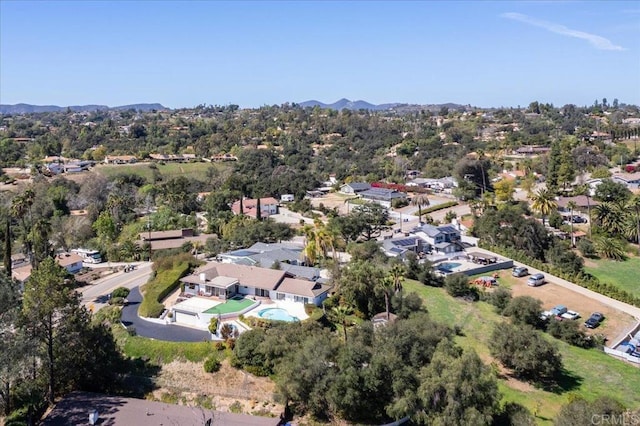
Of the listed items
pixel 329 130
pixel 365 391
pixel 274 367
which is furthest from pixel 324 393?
pixel 329 130

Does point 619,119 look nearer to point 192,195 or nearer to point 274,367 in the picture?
point 192,195

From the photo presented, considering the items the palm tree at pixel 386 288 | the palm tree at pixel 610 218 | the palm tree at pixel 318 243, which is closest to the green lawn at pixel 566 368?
the palm tree at pixel 386 288

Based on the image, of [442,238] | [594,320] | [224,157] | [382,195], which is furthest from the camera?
[224,157]

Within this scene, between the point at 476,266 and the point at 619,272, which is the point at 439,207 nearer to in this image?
the point at 476,266

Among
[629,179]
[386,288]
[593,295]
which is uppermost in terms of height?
[629,179]

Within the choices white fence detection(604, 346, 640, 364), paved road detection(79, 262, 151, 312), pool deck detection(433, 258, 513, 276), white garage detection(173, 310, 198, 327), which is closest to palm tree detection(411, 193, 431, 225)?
pool deck detection(433, 258, 513, 276)

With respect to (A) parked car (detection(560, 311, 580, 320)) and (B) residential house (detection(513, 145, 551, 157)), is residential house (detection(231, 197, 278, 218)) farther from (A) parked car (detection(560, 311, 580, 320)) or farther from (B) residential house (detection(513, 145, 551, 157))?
(B) residential house (detection(513, 145, 551, 157))

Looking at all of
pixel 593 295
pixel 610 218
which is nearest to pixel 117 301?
pixel 593 295
